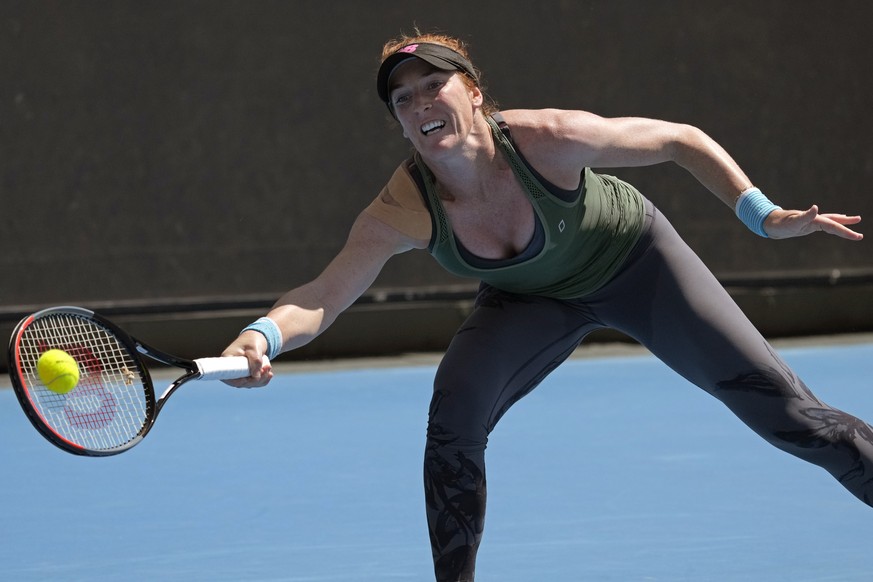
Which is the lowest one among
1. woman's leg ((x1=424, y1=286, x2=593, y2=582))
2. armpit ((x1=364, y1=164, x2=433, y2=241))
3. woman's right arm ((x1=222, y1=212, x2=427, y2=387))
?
woman's leg ((x1=424, y1=286, x2=593, y2=582))

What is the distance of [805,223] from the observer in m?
2.79

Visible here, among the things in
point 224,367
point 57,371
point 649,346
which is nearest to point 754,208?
point 649,346

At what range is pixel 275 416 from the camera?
5641 mm

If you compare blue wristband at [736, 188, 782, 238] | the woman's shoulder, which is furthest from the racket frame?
blue wristband at [736, 188, 782, 238]

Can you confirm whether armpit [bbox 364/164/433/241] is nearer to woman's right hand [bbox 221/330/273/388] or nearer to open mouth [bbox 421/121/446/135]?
open mouth [bbox 421/121/446/135]

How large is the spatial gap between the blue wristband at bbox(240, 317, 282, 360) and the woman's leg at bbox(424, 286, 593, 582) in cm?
40

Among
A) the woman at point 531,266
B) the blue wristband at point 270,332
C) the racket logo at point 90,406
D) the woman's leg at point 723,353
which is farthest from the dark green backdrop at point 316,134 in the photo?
the blue wristband at point 270,332

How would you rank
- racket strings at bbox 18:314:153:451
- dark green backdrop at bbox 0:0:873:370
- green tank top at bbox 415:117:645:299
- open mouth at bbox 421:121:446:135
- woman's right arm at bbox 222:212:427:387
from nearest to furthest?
racket strings at bbox 18:314:153:451, woman's right arm at bbox 222:212:427:387, open mouth at bbox 421:121:446:135, green tank top at bbox 415:117:645:299, dark green backdrop at bbox 0:0:873:370

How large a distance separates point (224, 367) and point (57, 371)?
0.34 meters

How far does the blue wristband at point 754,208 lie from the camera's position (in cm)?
291

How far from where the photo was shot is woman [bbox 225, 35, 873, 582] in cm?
284

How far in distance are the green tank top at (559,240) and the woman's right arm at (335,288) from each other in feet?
0.34

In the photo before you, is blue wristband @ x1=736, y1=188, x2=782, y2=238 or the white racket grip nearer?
the white racket grip

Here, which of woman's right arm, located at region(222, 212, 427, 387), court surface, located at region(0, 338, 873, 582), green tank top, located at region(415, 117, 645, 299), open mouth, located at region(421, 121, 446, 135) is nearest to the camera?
woman's right arm, located at region(222, 212, 427, 387)
